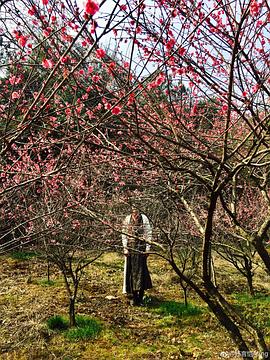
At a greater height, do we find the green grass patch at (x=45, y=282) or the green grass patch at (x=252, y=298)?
the green grass patch at (x=45, y=282)

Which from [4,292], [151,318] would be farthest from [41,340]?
[4,292]

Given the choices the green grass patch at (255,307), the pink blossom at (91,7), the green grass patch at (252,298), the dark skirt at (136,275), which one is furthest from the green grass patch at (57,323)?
the pink blossom at (91,7)

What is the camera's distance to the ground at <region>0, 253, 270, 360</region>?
4.96 meters

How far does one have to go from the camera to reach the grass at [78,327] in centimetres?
527

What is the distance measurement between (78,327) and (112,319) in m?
0.72

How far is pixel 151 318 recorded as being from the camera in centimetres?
625

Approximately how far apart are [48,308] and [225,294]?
3.56 m

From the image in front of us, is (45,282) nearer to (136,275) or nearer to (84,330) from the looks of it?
(136,275)

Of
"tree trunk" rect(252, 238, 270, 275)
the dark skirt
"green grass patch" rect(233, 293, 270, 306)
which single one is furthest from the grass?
"tree trunk" rect(252, 238, 270, 275)

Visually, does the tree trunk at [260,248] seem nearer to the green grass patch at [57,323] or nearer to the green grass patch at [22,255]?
the green grass patch at [57,323]

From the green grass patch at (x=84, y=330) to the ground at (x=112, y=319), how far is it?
0.27ft

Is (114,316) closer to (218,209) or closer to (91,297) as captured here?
(91,297)

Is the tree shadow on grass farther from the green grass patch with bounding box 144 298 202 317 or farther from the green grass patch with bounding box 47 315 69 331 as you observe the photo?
the green grass patch with bounding box 47 315 69 331

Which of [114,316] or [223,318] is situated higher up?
[223,318]
